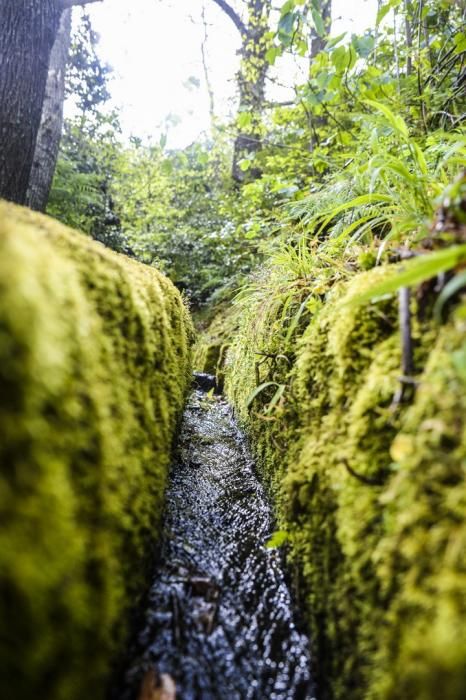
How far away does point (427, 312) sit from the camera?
0.96 m

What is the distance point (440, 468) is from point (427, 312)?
0.44m

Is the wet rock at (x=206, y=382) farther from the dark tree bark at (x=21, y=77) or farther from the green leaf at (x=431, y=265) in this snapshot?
the green leaf at (x=431, y=265)

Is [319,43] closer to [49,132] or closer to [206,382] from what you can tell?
[49,132]

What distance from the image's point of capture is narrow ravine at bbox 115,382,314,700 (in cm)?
92

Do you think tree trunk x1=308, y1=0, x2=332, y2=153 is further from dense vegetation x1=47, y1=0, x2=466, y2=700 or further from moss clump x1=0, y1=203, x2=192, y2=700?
moss clump x1=0, y1=203, x2=192, y2=700

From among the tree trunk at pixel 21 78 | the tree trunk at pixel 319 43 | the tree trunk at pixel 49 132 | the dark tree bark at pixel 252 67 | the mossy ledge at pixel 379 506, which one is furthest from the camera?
the dark tree bark at pixel 252 67

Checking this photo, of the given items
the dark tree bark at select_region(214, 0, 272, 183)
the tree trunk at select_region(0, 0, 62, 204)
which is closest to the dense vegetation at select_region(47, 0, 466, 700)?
the tree trunk at select_region(0, 0, 62, 204)

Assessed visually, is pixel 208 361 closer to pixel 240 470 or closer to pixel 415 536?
pixel 240 470

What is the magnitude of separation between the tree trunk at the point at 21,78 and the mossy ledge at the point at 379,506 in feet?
9.95

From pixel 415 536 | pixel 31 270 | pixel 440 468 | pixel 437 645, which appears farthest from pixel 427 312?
pixel 31 270

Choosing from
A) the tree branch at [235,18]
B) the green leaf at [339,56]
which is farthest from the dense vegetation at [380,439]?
the tree branch at [235,18]

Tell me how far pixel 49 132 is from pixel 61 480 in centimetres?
555

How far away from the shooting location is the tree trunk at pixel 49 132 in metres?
4.41

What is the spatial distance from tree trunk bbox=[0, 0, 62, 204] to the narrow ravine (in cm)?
292
